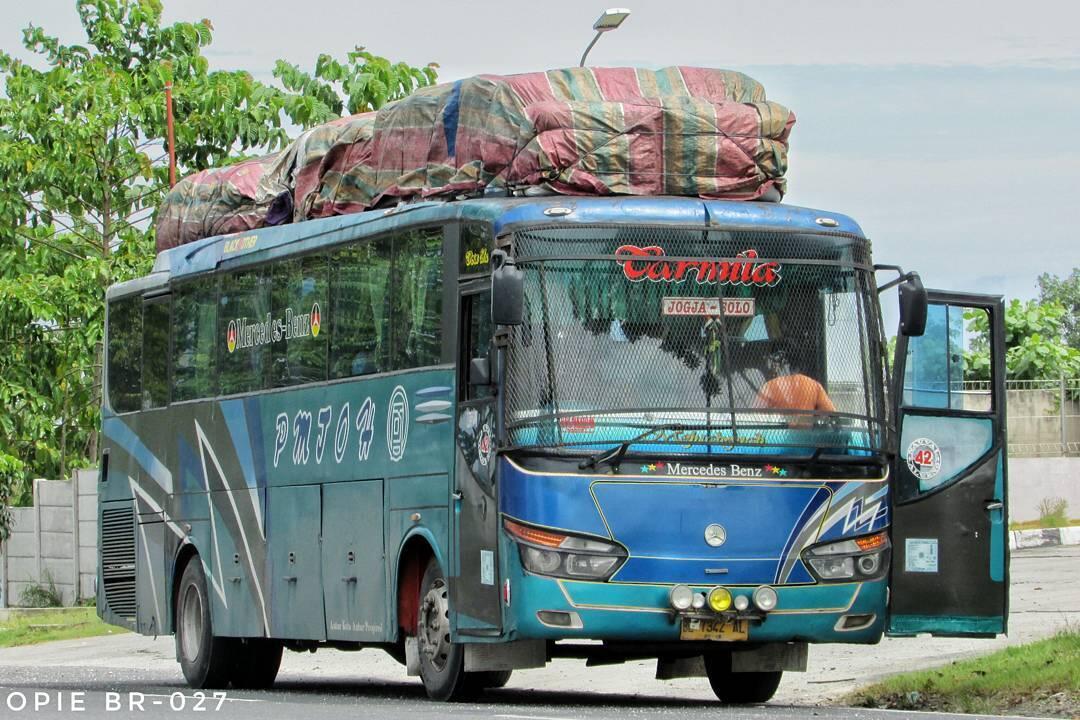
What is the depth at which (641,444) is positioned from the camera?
1263cm

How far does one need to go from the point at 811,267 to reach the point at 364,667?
29.5 feet

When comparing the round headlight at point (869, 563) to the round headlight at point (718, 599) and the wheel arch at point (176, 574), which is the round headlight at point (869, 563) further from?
the wheel arch at point (176, 574)

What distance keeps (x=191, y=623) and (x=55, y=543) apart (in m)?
14.2

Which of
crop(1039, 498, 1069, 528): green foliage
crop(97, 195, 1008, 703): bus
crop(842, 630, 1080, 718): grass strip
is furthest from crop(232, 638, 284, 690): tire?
crop(1039, 498, 1069, 528): green foliage

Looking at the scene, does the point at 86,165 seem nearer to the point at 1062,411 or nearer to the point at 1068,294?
the point at 1062,411

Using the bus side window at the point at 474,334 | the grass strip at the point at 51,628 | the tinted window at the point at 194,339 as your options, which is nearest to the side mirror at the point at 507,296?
the bus side window at the point at 474,334

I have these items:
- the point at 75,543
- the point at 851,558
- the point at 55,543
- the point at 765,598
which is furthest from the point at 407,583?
the point at 55,543

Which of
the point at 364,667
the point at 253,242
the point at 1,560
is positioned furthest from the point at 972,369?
the point at 253,242

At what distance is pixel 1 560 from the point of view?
3288 centimetres

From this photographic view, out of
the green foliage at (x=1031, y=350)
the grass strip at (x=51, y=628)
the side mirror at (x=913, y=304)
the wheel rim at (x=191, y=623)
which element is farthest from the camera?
the green foliage at (x=1031, y=350)

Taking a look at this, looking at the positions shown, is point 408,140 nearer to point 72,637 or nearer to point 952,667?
point 952,667

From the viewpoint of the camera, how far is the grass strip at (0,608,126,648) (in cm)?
2728

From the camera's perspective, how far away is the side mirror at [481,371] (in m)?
12.9

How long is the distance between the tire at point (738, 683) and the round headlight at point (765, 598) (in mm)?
1826
